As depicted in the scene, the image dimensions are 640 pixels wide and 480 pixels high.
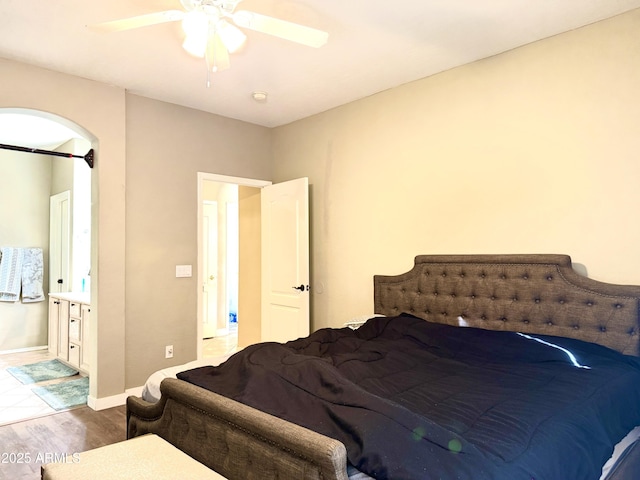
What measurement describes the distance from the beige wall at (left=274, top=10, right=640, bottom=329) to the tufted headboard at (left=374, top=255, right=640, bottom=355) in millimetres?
134

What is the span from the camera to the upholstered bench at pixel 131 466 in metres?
1.39

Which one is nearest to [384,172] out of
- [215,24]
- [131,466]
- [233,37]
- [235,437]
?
[233,37]

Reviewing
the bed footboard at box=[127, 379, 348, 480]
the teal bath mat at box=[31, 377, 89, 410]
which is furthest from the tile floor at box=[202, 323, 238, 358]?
the bed footboard at box=[127, 379, 348, 480]

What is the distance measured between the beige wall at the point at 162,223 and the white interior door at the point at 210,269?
249cm

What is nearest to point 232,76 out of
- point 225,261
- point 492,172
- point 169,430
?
point 492,172

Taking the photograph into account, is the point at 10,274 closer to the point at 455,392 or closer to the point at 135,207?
the point at 135,207

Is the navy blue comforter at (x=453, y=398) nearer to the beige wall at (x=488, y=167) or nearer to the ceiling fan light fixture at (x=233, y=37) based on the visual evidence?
the beige wall at (x=488, y=167)

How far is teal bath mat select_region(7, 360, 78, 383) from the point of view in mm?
4496

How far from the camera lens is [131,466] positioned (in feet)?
4.77

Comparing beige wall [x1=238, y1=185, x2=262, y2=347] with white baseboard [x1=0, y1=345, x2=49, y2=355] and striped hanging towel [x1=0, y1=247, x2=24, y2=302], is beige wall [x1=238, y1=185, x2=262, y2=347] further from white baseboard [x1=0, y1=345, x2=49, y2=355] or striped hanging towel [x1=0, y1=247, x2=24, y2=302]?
striped hanging towel [x1=0, y1=247, x2=24, y2=302]

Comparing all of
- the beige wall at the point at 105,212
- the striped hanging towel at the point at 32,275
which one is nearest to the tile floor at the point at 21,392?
the beige wall at the point at 105,212

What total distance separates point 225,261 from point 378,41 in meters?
4.73

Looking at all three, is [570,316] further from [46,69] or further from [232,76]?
[46,69]

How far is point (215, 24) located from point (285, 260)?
2559 millimetres
